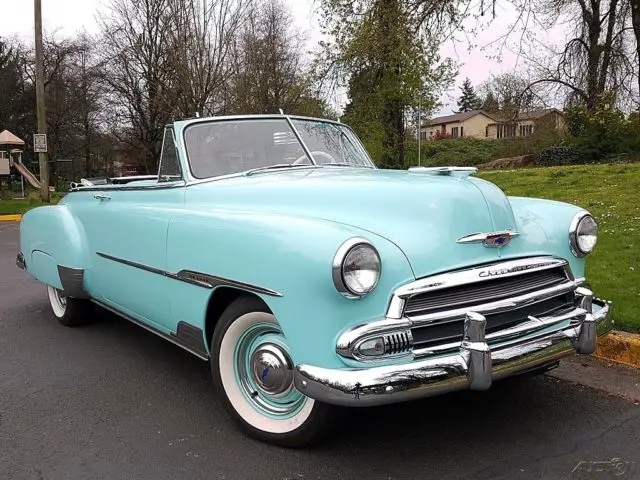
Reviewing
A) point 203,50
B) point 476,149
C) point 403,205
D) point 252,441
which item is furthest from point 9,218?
point 476,149

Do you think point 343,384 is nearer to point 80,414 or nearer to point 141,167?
point 80,414

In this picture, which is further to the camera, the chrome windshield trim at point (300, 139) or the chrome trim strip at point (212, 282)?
the chrome windshield trim at point (300, 139)

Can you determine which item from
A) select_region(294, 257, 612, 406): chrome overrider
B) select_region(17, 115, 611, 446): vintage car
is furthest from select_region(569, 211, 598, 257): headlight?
select_region(294, 257, 612, 406): chrome overrider

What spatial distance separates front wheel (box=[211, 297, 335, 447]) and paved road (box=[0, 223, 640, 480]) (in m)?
0.11

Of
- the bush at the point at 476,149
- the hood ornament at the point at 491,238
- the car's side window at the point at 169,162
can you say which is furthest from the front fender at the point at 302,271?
the bush at the point at 476,149

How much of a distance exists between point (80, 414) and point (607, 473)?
2.67 meters

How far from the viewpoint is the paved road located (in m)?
2.59

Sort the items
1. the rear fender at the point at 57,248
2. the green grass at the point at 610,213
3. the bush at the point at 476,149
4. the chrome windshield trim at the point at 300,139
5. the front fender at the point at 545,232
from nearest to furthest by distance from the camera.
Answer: the front fender at the point at 545,232 < the chrome windshield trim at the point at 300,139 < the rear fender at the point at 57,248 < the green grass at the point at 610,213 < the bush at the point at 476,149

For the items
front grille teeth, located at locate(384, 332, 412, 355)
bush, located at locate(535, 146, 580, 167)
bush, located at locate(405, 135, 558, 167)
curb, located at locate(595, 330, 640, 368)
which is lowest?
curb, located at locate(595, 330, 640, 368)

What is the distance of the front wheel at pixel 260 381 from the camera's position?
8.82 feet

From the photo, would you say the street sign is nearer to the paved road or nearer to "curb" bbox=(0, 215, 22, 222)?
"curb" bbox=(0, 215, 22, 222)

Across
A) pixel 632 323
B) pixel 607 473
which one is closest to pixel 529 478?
pixel 607 473

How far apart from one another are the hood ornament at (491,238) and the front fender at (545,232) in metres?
0.05

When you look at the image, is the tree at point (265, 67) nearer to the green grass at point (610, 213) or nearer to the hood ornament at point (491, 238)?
the green grass at point (610, 213)
